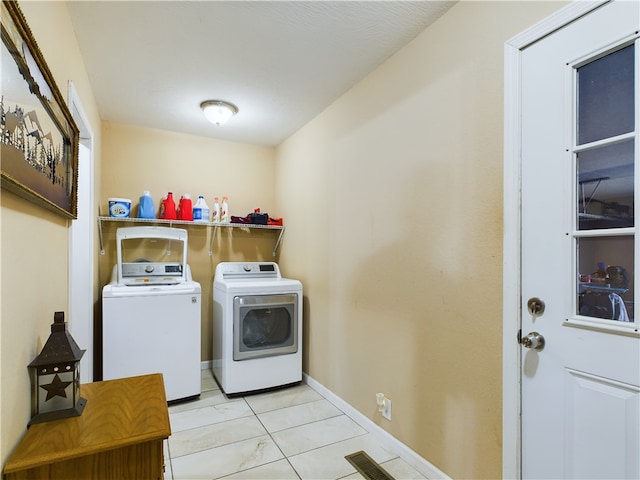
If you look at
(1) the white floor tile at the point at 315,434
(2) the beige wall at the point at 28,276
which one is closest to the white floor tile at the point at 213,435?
(1) the white floor tile at the point at 315,434

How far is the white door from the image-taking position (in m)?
1.13

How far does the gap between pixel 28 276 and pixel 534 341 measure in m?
1.77

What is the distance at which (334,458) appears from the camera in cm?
203

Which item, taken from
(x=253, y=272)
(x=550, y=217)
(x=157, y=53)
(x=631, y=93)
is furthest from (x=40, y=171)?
(x=253, y=272)

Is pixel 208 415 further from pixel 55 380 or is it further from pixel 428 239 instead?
Answer: pixel 428 239

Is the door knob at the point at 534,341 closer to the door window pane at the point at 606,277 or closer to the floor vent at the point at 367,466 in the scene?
the door window pane at the point at 606,277

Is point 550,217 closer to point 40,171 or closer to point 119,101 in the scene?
point 40,171

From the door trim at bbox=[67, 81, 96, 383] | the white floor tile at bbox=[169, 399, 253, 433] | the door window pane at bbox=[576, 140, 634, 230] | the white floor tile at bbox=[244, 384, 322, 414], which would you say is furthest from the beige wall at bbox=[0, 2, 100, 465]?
the door window pane at bbox=[576, 140, 634, 230]

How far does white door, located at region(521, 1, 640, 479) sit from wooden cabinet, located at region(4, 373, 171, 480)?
137 centimetres

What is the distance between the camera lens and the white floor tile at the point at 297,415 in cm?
243

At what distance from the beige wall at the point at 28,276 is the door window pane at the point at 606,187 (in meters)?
1.76

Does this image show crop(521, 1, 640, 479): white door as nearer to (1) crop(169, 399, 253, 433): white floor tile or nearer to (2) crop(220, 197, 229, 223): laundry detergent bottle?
(1) crop(169, 399, 253, 433): white floor tile

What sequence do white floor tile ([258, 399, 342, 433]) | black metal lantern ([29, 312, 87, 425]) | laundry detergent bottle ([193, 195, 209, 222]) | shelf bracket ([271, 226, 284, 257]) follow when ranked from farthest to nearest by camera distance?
shelf bracket ([271, 226, 284, 257]) → laundry detergent bottle ([193, 195, 209, 222]) → white floor tile ([258, 399, 342, 433]) → black metal lantern ([29, 312, 87, 425])

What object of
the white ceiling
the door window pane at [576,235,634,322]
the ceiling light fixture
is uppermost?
the white ceiling
